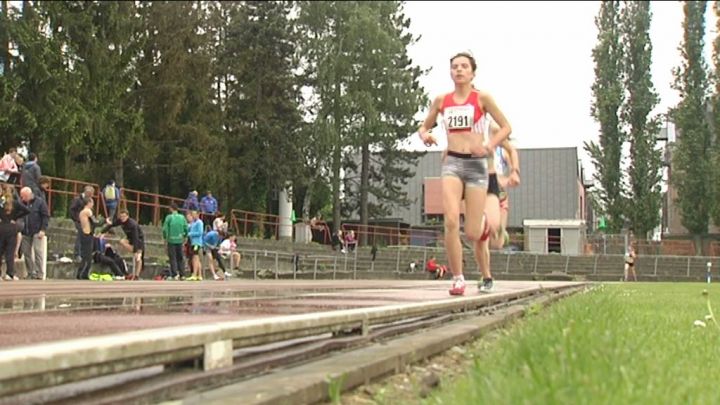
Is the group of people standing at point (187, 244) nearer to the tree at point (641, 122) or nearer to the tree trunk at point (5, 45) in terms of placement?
the tree trunk at point (5, 45)

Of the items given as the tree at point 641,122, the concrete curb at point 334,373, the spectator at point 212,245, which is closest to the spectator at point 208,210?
the spectator at point 212,245

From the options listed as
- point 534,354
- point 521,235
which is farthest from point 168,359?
point 521,235

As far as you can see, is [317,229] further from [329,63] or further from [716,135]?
[716,135]

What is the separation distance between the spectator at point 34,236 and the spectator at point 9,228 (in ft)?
2.24

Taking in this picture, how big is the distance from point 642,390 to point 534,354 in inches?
25.7

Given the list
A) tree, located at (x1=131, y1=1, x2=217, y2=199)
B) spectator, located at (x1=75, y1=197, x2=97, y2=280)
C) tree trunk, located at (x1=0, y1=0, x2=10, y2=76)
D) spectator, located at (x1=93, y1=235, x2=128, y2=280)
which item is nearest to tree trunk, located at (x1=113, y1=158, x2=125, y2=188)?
tree, located at (x1=131, y1=1, x2=217, y2=199)

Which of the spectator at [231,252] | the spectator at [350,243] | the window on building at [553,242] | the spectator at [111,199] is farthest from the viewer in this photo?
the window on building at [553,242]

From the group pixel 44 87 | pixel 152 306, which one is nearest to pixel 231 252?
pixel 44 87

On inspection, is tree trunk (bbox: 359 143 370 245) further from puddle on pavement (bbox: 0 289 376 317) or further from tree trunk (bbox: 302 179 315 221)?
puddle on pavement (bbox: 0 289 376 317)

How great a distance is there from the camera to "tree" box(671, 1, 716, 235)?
5281cm

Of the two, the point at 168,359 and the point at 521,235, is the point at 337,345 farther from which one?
the point at 521,235

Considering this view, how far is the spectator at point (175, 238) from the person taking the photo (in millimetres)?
18734

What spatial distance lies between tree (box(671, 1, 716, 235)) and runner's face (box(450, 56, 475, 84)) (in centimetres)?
4982

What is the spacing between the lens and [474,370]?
2.91 m
